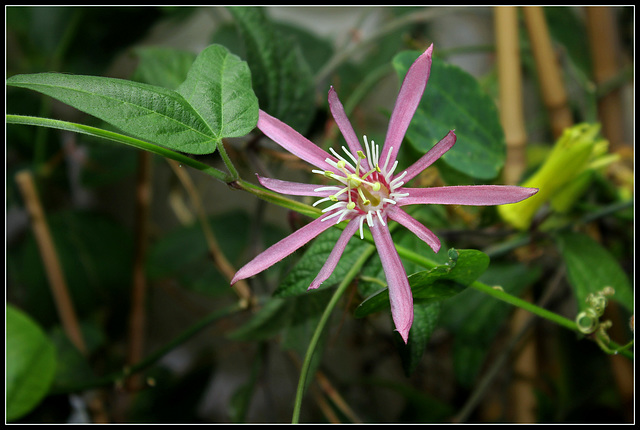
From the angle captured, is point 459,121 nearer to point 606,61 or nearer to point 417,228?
point 417,228

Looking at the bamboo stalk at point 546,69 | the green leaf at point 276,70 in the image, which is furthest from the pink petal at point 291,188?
the bamboo stalk at point 546,69

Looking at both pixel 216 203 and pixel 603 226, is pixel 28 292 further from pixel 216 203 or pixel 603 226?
pixel 603 226

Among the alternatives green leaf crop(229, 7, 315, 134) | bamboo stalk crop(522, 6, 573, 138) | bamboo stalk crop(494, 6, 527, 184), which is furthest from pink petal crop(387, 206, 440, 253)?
bamboo stalk crop(522, 6, 573, 138)

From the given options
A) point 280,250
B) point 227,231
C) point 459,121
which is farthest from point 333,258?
point 227,231

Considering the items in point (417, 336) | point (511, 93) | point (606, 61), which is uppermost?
point (606, 61)

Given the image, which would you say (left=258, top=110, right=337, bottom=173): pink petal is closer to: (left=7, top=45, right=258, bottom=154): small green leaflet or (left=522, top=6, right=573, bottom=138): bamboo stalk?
(left=7, top=45, right=258, bottom=154): small green leaflet

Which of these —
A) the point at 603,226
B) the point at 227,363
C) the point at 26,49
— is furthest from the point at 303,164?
Result: the point at 26,49

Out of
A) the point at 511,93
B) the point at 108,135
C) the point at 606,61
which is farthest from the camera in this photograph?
the point at 606,61

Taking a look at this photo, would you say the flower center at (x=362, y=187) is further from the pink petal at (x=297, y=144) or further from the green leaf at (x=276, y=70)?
the green leaf at (x=276, y=70)
